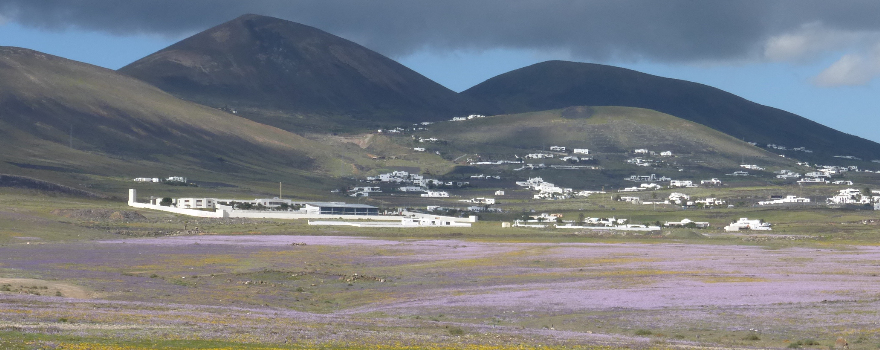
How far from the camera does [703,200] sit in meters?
182

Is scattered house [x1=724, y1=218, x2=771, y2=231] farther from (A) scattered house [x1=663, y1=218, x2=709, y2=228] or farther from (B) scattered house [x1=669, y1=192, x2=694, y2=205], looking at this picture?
(B) scattered house [x1=669, y1=192, x2=694, y2=205]

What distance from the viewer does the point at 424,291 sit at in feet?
166

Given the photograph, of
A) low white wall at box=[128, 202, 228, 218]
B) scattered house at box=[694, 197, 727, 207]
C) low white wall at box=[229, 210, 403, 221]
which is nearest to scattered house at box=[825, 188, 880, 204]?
scattered house at box=[694, 197, 727, 207]

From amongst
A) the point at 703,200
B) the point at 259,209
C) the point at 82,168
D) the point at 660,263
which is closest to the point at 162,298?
the point at 660,263

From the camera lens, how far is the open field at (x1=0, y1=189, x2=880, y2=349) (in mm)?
31938

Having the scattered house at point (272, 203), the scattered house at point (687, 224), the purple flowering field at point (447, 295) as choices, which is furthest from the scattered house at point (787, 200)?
the purple flowering field at point (447, 295)

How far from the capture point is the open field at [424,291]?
105ft

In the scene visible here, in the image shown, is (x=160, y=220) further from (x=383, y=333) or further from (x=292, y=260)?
(x=383, y=333)

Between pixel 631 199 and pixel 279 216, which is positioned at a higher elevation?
pixel 631 199

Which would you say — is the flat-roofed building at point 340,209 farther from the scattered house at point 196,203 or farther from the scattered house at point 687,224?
the scattered house at point 687,224

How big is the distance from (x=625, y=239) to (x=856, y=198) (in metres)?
89.5

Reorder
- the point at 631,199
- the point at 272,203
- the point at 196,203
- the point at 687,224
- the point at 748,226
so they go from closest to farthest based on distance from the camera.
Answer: the point at 748,226, the point at 687,224, the point at 196,203, the point at 272,203, the point at 631,199

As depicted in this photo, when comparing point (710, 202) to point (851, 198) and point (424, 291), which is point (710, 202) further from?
point (424, 291)

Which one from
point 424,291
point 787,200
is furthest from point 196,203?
point 424,291
